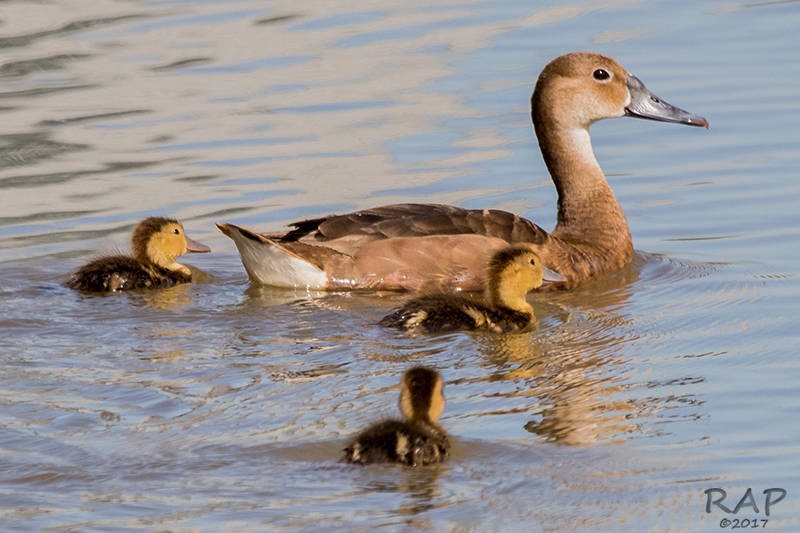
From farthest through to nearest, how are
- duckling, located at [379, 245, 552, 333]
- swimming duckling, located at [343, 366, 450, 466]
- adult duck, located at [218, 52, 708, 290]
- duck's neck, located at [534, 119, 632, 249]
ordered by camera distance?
duck's neck, located at [534, 119, 632, 249], adult duck, located at [218, 52, 708, 290], duckling, located at [379, 245, 552, 333], swimming duckling, located at [343, 366, 450, 466]

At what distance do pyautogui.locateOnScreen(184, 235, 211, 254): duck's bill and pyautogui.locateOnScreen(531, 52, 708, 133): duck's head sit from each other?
220 centimetres

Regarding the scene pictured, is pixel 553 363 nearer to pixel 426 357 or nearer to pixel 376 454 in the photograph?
pixel 426 357

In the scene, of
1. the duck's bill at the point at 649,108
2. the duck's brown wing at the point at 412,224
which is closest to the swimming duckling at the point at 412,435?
the duck's brown wing at the point at 412,224

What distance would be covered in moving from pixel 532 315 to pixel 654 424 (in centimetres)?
196

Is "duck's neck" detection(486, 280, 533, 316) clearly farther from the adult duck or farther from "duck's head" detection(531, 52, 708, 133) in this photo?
"duck's head" detection(531, 52, 708, 133)

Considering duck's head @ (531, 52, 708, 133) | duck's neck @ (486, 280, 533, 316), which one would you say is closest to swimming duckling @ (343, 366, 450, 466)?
duck's neck @ (486, 280, 533, 316)

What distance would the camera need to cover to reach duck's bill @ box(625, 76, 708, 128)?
10.8 meters

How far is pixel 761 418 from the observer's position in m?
6.90

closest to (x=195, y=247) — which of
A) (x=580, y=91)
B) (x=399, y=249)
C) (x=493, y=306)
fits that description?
(x=399, y=249)

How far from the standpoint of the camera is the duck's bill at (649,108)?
10.8 meters

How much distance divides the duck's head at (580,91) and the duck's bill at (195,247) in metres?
2.20

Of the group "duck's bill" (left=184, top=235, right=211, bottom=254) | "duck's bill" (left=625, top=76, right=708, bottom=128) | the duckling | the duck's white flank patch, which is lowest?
the duck's white flank patch

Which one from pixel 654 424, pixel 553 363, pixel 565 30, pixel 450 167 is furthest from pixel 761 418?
pixel 565 30

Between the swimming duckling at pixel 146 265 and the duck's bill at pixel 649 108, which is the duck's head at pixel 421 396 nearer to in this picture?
the swimming duckling at pixel 146 265
